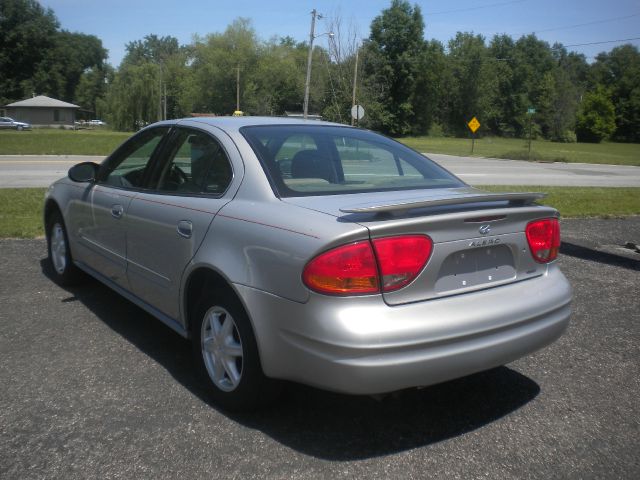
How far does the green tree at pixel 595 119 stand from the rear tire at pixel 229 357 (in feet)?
308

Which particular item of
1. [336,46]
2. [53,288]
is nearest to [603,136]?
[336,46]

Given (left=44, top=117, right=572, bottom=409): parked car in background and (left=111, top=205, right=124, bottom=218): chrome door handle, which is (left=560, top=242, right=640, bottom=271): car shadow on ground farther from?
(left=111, top=205, right=124, bottom=218): chrome door handle

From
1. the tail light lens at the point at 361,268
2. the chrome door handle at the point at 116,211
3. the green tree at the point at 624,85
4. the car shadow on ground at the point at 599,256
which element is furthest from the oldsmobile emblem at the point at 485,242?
the green tree at the point at 624,85

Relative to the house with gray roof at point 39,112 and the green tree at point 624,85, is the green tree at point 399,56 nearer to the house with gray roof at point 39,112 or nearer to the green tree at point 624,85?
the green tree at point 624,85

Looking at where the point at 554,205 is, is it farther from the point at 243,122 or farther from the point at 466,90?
the point at 466,90

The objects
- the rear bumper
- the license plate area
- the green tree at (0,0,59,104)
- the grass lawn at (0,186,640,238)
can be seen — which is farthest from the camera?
the green tree at (0,0,59,104)

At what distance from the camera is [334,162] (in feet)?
Answer: 12.0

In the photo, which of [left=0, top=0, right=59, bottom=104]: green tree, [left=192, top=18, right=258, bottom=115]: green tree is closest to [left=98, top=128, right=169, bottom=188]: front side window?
[left=192, top=18, right=258, bottom=115]: green tree

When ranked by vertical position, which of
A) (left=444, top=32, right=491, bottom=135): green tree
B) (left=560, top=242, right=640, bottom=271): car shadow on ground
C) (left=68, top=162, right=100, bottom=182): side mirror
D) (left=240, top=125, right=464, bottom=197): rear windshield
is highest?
(left=444, top=32, right=491, bottom=135): green tree

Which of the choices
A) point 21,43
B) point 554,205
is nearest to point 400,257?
point 554,205

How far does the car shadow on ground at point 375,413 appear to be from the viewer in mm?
2891

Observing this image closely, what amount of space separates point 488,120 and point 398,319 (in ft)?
346

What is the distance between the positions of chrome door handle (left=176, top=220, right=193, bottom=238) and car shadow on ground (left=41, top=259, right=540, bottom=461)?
0.85 m

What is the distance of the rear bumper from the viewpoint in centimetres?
254
